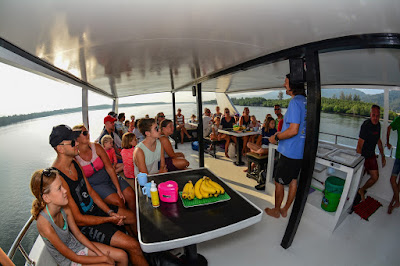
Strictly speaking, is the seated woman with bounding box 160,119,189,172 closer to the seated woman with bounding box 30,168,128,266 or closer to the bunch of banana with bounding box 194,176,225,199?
the bunch of banana with bounding box 194,176,225,199

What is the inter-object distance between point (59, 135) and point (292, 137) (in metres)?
2.45

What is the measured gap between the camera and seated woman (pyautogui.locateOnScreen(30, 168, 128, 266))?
4.20ft

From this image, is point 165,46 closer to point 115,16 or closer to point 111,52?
point 111,52

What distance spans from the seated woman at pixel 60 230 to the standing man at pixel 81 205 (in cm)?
8

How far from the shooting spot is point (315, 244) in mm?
2207

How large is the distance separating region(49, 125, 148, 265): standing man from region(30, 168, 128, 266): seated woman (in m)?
0.08

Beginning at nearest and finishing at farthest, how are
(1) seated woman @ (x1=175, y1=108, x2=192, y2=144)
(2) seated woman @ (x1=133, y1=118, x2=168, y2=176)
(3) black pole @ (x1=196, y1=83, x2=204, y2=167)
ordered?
1. (2) seated woman @ (x1=133, y1=118, x2=168, y2=176)
2. (3) black pole @ (x1=196, y1=83, x2=204, y2=167)
3. (1) seated woman @ (x1=175, y1=108, x2=192, y2=144)

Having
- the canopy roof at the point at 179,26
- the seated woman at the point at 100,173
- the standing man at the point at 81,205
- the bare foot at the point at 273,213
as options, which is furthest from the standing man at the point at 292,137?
the seated woman at the point at 100,173

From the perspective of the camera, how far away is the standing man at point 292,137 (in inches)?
85.0

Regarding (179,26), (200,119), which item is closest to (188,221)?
(179,26)

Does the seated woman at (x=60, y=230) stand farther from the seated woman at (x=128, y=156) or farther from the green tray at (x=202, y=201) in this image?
the seated woman at (x=128, y=156)

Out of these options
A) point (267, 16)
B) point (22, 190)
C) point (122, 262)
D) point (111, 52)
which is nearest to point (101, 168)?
point (122, 262)

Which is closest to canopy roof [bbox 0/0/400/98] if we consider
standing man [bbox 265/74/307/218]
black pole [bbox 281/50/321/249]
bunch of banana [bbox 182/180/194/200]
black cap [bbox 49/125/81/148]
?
black pole [bbox 281/50/321/249]

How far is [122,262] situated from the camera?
1.58 metres
